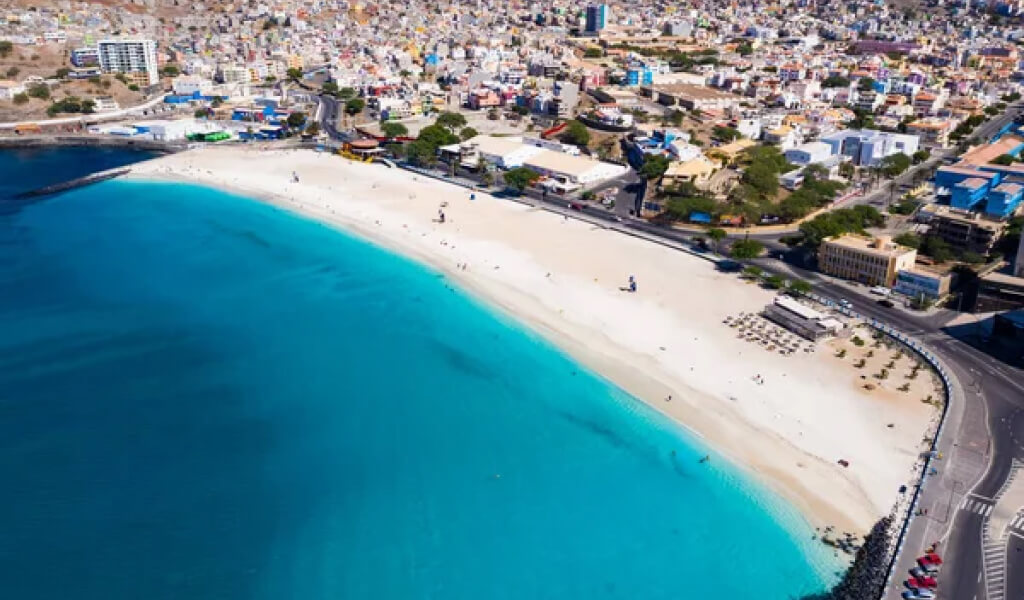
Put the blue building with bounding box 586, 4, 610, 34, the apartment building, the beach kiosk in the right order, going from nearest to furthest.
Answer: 1. the apartment building
2. the beach kiosk
3. the blue building with bounding box 586, 4, 610, 34

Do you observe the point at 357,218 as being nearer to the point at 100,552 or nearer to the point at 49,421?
the point at 49,421

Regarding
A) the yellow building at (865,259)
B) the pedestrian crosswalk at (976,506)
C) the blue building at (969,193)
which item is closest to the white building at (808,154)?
the blue building at (969,193)

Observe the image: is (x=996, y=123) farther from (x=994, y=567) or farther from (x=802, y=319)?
(x=994, y=567)

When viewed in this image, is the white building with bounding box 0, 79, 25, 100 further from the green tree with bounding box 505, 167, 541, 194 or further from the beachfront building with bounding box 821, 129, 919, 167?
the beachfront building with bounding box 821, 129, 919, 167

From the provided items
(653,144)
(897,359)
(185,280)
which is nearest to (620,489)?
(897,359)

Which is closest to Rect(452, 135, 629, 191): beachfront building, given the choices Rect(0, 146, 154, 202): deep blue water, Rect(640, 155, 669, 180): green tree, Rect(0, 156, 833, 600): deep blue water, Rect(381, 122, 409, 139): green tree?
Rect(640, 155, 669, 180): green tree

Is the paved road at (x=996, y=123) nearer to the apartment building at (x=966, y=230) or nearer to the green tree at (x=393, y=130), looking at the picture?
the apartment building at (x=966, y=230)

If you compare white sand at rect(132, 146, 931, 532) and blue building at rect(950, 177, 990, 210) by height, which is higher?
blue building at rect(950, 177, 990, 210)
